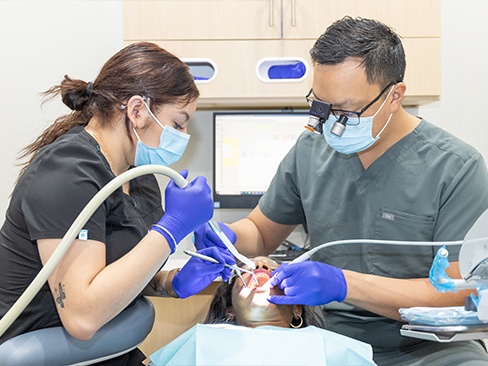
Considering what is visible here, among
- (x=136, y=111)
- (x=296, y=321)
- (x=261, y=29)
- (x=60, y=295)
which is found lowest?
(x=296, y=321)

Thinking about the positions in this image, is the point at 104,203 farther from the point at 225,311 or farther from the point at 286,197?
the point at 286,197

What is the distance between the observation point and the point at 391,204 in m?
1.67

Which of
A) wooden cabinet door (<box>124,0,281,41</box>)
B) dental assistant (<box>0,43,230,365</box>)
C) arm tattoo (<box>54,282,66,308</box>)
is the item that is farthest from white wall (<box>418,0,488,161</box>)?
arm tattoo (<box>54,282,66,308</box>)

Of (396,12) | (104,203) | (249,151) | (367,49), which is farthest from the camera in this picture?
(249,151)

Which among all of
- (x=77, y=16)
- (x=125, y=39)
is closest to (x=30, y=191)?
(x=125, y=39)

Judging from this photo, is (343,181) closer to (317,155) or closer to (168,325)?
(317,155)

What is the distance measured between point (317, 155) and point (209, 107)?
1.01 meters

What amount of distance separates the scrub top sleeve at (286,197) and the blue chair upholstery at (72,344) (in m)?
0.72

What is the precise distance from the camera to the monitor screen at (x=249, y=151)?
2.66 metres

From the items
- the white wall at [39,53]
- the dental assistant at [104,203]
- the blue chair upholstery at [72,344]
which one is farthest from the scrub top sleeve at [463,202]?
the white wall at [39,53]

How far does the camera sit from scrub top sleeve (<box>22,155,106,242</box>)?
1225 mm

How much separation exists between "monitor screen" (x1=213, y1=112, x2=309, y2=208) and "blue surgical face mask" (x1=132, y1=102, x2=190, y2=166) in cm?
110

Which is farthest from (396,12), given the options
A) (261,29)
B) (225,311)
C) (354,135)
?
(225,311)

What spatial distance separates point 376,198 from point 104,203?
79 cm
